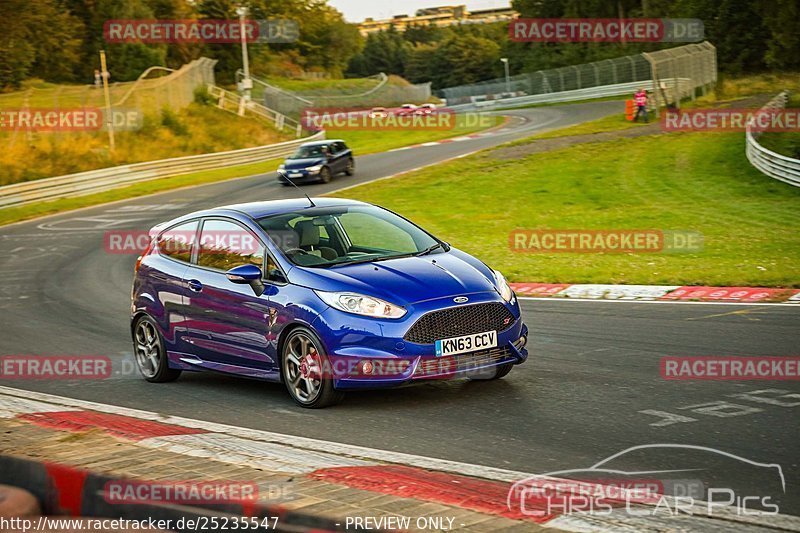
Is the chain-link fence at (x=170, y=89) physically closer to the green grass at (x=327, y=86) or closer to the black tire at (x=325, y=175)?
the black tire at (x=325, y=175)

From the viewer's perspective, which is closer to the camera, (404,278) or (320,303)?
(320,303)

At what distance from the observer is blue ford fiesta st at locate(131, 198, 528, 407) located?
8344 mm

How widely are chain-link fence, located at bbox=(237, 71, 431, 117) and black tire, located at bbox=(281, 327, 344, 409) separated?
194ft

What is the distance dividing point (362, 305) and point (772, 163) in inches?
951

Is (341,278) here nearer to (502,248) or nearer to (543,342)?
(543,342)

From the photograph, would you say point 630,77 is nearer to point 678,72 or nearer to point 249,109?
point 678,72

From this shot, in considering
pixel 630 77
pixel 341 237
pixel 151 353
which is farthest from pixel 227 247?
pixel 630 77

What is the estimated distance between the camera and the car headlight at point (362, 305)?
834 centimetres

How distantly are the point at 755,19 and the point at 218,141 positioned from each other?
4004 cm

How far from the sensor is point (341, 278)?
865 cm

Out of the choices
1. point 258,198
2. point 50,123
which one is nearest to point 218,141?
point 50,123

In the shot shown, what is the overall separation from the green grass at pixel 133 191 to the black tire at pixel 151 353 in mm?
22634

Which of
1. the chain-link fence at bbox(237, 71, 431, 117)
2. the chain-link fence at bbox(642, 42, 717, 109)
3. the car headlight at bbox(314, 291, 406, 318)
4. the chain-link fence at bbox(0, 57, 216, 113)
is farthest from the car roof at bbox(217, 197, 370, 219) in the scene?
the chain-link fence at bbox(237, 71, 431, 117)

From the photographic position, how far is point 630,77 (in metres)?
70.2
